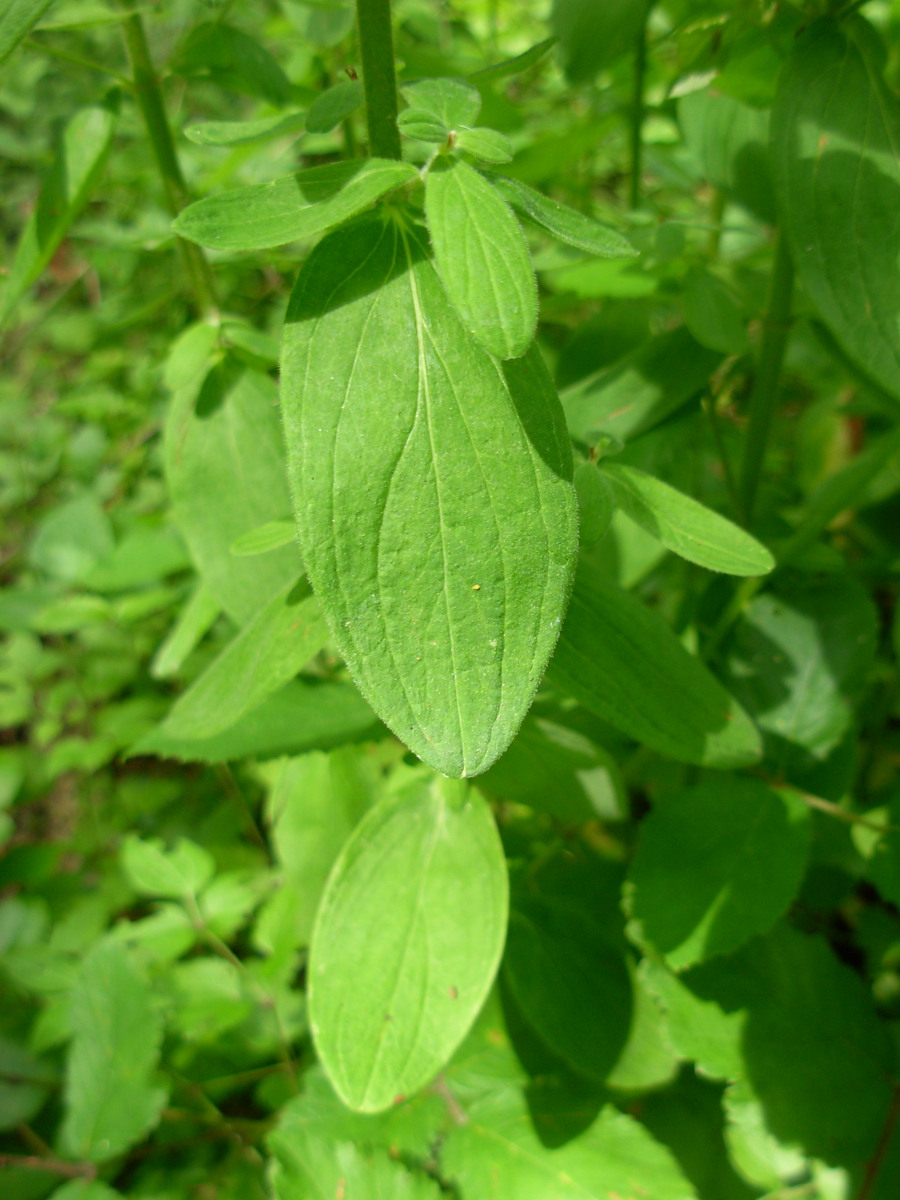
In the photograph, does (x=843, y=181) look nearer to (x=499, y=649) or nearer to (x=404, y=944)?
(x=499, y=649)

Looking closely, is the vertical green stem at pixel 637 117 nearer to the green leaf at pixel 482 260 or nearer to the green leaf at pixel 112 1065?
the green leaf at pixel 482 260

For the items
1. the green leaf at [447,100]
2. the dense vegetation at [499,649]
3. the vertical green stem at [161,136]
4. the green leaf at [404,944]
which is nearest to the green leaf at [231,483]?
the dense vegetation at [499,649]

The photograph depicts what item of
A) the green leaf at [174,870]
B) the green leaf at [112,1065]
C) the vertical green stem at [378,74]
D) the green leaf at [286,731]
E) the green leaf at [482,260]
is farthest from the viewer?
the green leaf at [174,870]

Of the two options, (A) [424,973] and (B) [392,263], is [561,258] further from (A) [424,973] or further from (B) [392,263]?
(A) [424,973]

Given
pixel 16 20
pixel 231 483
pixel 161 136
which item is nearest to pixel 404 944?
pixel 231 483

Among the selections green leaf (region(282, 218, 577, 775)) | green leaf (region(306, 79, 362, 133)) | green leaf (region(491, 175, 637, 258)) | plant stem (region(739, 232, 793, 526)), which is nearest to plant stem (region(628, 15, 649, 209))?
plant stem (region(739, 232, 793, 526))

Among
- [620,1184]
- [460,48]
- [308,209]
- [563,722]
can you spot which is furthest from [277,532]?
[460,48]

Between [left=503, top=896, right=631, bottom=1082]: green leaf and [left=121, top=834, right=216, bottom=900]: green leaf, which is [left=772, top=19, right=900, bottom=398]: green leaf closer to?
[left=503, top=896, right=631, bottom=1082]: green leaf
